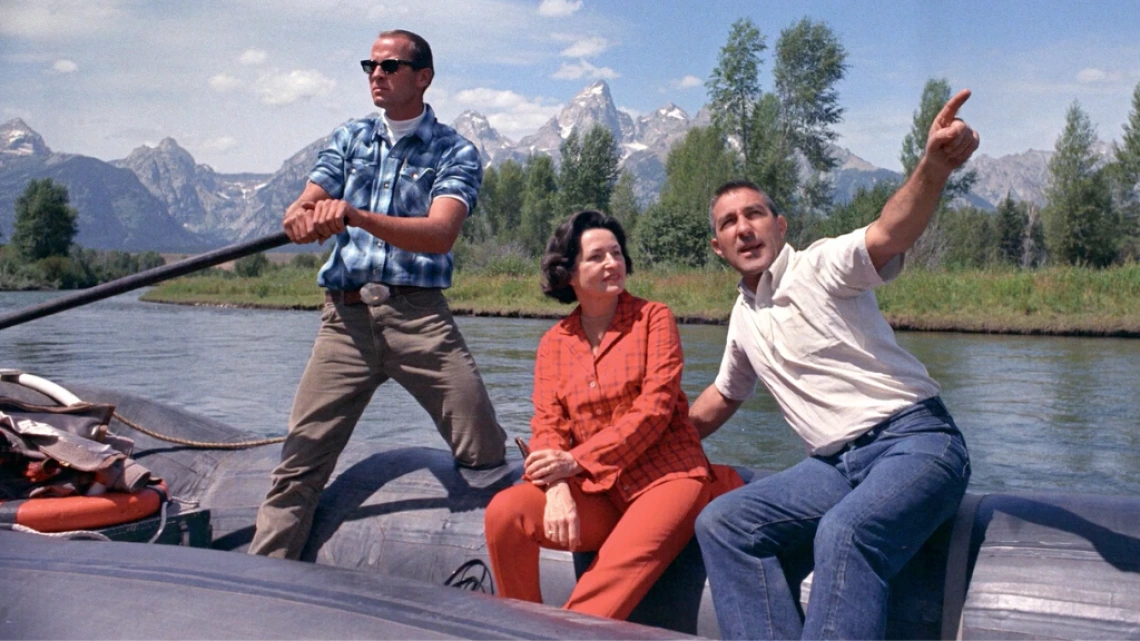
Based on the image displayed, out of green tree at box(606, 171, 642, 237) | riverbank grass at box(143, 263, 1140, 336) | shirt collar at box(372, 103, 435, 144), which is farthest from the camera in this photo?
green tree at box(606, 171, 642, 237)

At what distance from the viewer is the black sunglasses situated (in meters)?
2.89

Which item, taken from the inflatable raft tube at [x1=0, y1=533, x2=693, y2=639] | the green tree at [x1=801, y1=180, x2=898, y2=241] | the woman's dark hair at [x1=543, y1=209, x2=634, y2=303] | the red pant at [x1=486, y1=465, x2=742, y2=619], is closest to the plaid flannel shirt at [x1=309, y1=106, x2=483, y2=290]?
the woman's dark hair at [x1=543, y1=209, x2=634, y2=303]

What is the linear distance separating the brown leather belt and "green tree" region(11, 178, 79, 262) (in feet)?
147

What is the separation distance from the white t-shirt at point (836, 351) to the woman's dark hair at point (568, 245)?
506 millimetres

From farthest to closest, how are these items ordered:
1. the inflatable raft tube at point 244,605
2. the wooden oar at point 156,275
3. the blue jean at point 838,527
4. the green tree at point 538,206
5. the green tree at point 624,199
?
the green tree at point 538,206 < the green tree at point 624,199 < the wooden oar at point 156,275 < the blue jean at point 838,527 < the inflatable raft tube at point 244,605

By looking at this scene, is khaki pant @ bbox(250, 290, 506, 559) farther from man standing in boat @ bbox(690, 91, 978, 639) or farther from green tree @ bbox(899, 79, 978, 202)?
green tree @ bbox(899, 79, 978, 202)

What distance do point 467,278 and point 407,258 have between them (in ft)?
88.6

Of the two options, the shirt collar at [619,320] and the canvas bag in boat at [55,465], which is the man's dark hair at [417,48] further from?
the canvas bag in boat at [55,465]

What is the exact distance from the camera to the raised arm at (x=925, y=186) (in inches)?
80.4

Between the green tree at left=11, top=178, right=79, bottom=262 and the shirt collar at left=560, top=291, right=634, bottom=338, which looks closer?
the shirt collar at left=560, top=291, right=634, bottom=338

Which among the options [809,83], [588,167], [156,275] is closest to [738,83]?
[809,83]

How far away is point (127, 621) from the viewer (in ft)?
5.14

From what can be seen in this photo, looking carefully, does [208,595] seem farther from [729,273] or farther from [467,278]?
[467,278]

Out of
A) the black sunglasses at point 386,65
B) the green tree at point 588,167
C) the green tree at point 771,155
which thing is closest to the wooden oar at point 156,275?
the black sunglasses at point 386,65
